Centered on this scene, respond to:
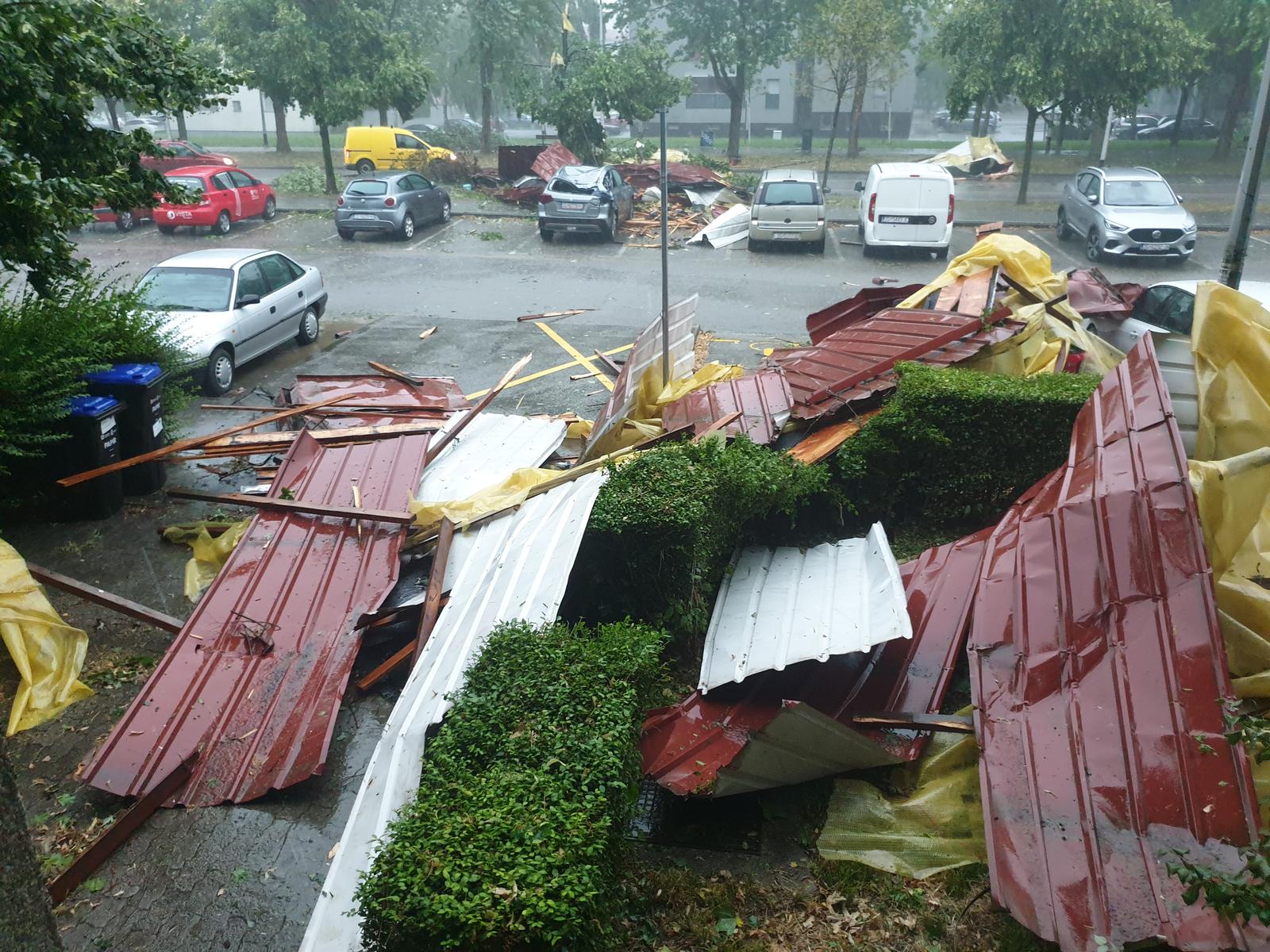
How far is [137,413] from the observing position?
359 inches

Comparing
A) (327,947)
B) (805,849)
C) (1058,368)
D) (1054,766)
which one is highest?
(1058,368)

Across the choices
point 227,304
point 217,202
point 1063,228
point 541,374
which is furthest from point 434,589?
point 1063,228

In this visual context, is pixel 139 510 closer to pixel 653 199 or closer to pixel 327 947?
pixel 327 947

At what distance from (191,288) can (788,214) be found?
1286 centimetres

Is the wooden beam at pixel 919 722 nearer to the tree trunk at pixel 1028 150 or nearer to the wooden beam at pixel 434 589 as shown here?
the wooden beam at pixel 434 589

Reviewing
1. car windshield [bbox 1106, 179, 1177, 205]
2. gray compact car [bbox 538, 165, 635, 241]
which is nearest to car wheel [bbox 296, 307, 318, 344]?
gray compact car [bbox 538, 165, 635, 241]

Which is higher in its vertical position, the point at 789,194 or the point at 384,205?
the point at 789,194

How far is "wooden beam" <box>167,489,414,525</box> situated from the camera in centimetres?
742

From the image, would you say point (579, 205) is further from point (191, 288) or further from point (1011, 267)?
point (1011, 267)

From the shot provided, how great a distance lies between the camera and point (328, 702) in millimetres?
5930

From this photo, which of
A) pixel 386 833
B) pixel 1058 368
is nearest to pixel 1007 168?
pixel 1058 368

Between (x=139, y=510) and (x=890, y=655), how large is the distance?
6.92 m

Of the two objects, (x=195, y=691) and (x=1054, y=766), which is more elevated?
(x=1054, y=766)

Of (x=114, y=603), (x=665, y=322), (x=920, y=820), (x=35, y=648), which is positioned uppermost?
(x=665, y=322)
